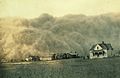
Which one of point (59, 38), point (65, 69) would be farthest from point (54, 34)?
point (65, 69)

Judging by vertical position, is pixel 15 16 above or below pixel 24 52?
above

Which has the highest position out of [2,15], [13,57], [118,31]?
[2,15]

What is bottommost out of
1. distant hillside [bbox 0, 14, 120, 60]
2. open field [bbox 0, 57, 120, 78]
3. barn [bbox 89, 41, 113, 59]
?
open field [bbox 0, 57, 120, 78]

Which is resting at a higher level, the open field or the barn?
the barn

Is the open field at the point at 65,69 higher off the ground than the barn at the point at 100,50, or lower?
lower

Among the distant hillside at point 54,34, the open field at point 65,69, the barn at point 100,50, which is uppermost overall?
the distant hillside at point 54,34

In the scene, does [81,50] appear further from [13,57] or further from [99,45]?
[13,57]

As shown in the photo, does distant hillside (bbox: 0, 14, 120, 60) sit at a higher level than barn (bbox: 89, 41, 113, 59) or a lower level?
higher

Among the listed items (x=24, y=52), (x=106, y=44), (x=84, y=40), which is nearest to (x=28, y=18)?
(x=24, y=52)
